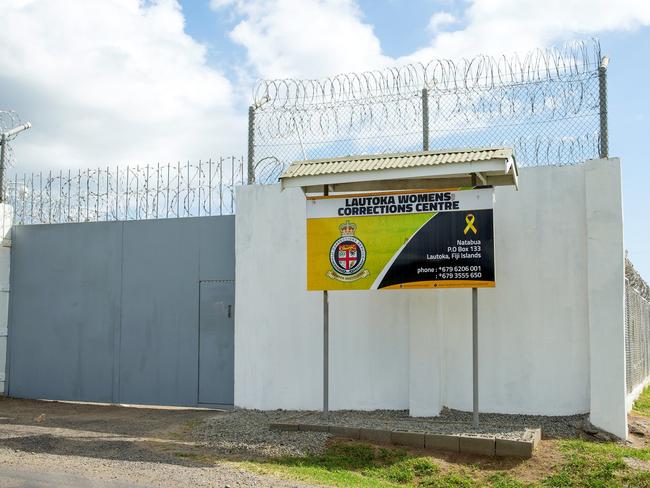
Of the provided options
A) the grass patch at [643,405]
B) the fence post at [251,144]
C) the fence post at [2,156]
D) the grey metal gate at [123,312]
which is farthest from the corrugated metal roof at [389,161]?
the fence post at [2,156]

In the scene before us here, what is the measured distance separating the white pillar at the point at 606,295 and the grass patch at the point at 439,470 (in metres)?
0.72

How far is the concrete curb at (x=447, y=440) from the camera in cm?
819

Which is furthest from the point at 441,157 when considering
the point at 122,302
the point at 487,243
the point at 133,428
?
the point at 122,302

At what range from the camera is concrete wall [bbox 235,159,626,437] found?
31.5ft

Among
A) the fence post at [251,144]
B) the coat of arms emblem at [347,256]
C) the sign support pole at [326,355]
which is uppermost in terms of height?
the fence post at [251,144]

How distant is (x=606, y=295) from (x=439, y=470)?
3346 mm

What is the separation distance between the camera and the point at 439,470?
26.2ft

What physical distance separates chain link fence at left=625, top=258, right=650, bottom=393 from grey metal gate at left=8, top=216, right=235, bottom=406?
252 inches

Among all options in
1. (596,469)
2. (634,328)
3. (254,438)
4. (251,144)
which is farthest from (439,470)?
(634,328)

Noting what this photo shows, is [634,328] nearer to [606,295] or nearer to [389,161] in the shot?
[606,295]

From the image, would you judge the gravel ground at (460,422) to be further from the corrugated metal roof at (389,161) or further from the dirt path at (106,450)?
the corrugated metal roof at (389,161)

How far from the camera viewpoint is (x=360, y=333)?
11.1 meters

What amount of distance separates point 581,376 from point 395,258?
3.00 metres

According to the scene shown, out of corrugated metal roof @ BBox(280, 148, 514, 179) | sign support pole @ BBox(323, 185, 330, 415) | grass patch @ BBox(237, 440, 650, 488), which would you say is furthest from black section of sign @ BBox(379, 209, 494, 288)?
grass patch @ BBox(237, 440, 650, 488)
